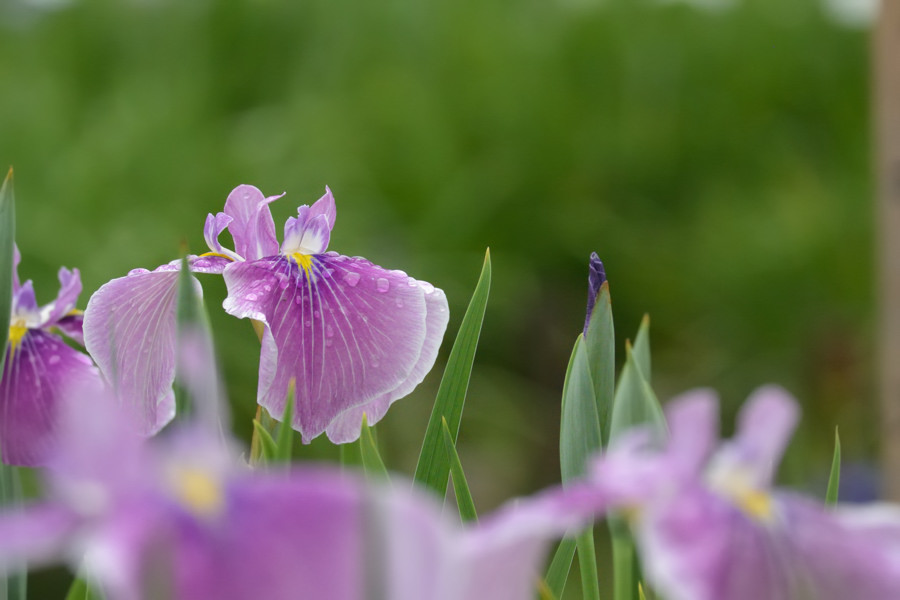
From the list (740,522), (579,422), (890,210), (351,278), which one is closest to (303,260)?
(351,278)

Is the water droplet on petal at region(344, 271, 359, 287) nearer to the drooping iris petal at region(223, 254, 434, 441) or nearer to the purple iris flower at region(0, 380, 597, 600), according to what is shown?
the drooping iris petal at region(223, 254, 434, 441)

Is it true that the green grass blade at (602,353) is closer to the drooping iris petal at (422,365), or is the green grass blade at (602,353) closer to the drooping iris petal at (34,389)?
the drooping iris petal at (422,365)

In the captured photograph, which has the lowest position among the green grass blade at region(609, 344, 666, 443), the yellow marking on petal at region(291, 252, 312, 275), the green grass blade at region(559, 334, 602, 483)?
the green grass blade at region(559, 334, 602, 483)

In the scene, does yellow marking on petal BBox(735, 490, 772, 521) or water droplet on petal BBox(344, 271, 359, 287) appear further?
water droplet on petal BBox(344, 271, 359, 287)

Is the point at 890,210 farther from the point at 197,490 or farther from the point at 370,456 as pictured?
the point at 197,490

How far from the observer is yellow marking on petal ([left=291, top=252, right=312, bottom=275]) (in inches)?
14.4

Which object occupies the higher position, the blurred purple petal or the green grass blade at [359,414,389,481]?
the blurred purple petal

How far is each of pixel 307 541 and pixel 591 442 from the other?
0.49ft

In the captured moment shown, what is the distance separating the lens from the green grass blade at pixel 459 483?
1.05 ft

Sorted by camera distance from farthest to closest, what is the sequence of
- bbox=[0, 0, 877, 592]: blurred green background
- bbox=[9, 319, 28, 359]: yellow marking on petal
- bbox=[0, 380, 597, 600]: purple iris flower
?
1. bbox=[0, 0, 877, 592]: blurred green background
2. bbox=[9, 319, 28, 359]: yellow marking on petal
3. bbox=[0, 380, 597, 600]: purple iris flower

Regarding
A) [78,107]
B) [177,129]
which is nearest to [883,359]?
[177,129]

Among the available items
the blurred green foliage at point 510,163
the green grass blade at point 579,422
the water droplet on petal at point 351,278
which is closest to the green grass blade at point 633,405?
the green grass blade at point 579,422

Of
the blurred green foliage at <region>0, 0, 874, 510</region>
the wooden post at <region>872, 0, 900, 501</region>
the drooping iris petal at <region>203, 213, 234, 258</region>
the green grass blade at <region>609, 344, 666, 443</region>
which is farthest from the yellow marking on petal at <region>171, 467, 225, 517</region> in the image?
the blurred green foliage at <region>0, 0, 874, 510</region>

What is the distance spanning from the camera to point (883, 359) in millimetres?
1333
